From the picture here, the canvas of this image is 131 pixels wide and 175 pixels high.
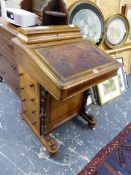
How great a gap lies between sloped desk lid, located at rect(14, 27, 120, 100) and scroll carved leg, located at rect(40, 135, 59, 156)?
2.14 ft

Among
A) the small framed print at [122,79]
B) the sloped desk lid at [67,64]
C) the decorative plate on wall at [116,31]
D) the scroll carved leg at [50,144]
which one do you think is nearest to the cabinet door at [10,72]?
the sloped desk lid at [67,64]

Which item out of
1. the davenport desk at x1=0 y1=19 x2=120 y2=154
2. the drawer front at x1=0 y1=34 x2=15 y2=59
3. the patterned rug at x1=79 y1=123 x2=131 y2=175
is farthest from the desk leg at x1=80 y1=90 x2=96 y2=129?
the drawer front at x1=0 y1=34 x2=15 y2=59

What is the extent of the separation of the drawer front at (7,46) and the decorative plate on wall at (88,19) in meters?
0.63

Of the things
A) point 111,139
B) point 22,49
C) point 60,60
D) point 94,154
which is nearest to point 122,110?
point 111,139

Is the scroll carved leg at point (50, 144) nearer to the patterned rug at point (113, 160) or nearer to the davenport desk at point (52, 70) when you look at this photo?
the davenport desk at point (52, 70)

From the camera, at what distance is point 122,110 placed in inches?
89.7

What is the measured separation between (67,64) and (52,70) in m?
0.13

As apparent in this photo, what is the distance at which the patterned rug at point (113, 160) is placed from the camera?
1574 mm

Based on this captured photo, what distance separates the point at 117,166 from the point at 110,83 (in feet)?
3.66

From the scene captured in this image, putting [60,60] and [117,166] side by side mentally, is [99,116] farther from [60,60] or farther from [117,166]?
[60,60]

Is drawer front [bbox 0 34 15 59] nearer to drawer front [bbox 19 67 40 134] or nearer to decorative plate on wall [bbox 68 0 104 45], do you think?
drawer front [bbox 19 67 40 134]

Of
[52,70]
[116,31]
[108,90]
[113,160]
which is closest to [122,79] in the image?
[108,90]

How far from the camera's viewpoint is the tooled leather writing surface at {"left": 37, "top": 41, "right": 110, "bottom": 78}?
122 centimetres

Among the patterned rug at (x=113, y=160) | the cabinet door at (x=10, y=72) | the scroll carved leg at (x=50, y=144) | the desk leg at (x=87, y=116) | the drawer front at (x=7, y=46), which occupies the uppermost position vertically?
the drawer front at (x=7, y=46)
